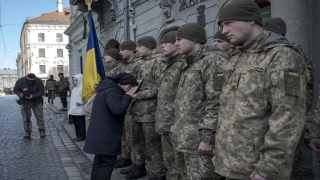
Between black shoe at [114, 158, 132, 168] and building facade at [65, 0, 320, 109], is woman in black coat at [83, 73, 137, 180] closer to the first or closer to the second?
black shoe at [114, 158, 132, 168]

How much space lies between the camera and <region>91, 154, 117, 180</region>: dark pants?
4.28 m

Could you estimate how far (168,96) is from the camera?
4.34 m

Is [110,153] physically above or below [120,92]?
below

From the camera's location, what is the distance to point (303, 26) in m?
5.02

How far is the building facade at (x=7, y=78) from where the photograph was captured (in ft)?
342

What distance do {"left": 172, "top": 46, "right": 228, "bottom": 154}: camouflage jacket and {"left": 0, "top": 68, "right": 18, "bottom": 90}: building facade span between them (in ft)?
350

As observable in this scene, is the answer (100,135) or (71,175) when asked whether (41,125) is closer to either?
(71,175)

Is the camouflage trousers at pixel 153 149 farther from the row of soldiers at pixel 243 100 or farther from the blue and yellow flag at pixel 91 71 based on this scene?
the blue and yellow flag at pixel 91 71

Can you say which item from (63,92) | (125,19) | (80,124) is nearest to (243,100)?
(80,124)

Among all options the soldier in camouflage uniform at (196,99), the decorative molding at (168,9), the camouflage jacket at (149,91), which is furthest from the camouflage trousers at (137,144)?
the decorative molding at (168,9)

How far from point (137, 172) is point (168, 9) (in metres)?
5.15

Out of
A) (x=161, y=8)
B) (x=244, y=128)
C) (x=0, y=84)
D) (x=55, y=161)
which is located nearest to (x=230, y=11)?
(x=244, y=128)

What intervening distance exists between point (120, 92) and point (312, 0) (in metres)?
2.94

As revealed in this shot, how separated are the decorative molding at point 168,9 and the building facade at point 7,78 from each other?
331 feet
